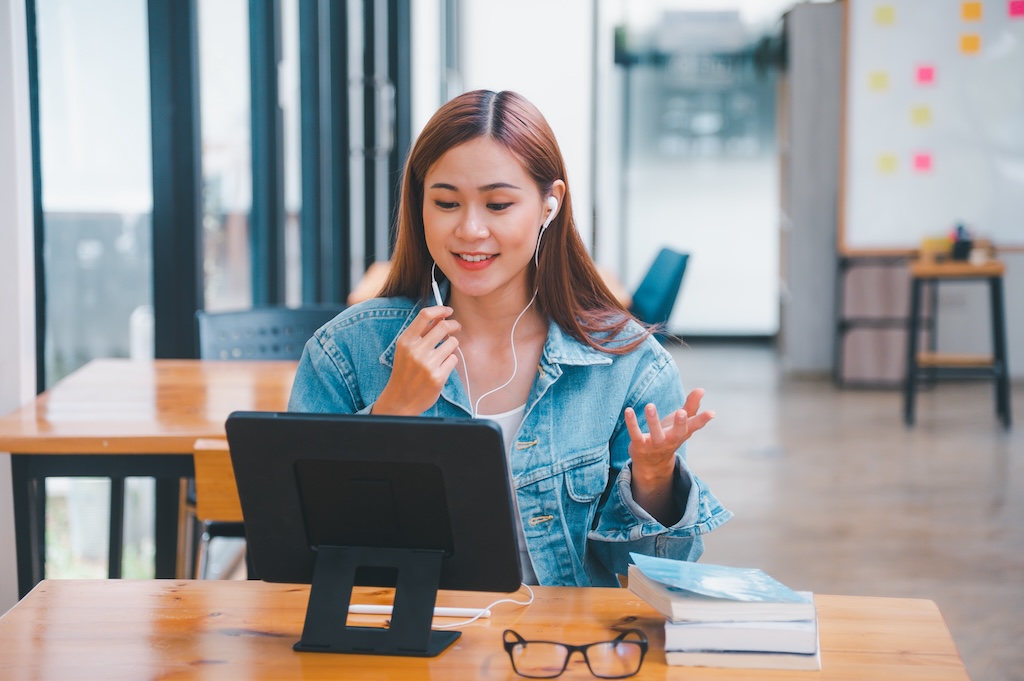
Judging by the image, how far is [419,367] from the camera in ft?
5.03

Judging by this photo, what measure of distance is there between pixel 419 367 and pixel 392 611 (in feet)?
1.17

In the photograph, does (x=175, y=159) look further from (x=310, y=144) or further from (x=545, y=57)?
(x=545, y=57)

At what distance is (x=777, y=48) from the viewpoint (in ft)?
26.4

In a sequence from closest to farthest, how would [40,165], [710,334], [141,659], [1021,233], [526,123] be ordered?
[141,659] → [526,123] → [40,165] → [1021,233] → [710,334]

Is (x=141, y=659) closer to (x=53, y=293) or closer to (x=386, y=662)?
(x=386, y=662)

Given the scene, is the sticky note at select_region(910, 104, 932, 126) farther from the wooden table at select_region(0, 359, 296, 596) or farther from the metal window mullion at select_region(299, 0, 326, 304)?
the wooden table at select_region(0, 359, 296, 596)

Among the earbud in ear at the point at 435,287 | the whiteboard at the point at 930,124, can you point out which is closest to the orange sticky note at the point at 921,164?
the whiteboard at the point at 930,124

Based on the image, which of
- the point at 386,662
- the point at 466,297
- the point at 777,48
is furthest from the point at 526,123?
the point at 777,48

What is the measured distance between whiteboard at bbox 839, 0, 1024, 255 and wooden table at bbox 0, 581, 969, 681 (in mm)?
5278

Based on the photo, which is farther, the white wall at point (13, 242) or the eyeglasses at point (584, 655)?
the white wall at point (13, 242)

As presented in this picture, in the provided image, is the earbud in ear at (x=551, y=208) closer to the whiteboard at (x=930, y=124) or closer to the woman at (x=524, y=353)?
the woman at (x=524, y=353)

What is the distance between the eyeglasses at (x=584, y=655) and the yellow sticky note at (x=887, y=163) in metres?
5.53

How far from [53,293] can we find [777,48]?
642 centimetres

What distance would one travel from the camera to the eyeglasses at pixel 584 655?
4.02 feet
